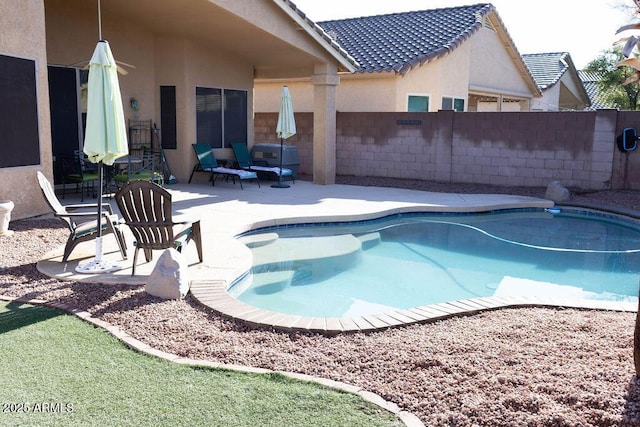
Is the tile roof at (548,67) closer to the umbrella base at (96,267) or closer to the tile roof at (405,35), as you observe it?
the tile roof at (405,35)

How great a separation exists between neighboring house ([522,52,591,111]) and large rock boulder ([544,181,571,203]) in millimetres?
16033

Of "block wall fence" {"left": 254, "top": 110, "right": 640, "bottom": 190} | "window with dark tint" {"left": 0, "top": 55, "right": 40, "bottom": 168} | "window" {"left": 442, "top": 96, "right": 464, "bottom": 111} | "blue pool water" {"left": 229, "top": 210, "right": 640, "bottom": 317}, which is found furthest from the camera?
"window" {"left": 442, "top": 96, "right": 464, "bottom": 111}

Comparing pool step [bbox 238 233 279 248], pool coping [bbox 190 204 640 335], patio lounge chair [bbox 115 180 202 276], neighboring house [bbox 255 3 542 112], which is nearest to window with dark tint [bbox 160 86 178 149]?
neighboring house [bbox 255 3 542 112]

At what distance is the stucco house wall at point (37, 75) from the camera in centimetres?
828

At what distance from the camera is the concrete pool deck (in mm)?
5160

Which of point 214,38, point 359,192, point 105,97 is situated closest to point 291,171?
point 359,192

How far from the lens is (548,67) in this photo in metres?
29.9

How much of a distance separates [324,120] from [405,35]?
7.06m

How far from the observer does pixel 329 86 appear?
14.8 meters

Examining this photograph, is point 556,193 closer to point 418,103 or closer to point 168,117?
Answer: point 418,103

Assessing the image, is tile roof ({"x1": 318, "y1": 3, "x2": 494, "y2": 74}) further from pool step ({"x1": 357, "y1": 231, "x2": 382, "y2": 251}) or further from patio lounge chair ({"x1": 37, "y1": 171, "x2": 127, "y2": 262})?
patio lounge chair ({"x1": 37, "y1": 171, "x2": 127, "y2": 262})

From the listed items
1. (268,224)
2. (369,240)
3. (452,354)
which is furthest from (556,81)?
(452,354)

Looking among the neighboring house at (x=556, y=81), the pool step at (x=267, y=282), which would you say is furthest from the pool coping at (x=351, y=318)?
the neighboring house at (x=556, y=81)

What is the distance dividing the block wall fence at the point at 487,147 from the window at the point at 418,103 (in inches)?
102
